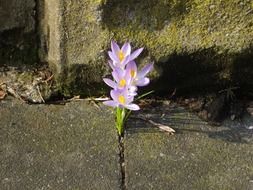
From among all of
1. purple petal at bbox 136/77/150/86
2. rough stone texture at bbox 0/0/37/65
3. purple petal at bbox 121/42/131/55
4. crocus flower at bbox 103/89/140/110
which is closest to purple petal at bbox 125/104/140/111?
crocus flower at bbox 103/89/140/110

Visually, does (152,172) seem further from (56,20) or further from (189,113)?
(56,20)

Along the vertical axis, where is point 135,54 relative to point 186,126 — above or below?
above

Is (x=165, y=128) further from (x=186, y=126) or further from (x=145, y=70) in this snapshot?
(x=145, y=70)

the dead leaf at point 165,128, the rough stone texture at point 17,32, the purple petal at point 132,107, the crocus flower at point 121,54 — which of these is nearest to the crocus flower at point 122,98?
the purple petal at point 132,107

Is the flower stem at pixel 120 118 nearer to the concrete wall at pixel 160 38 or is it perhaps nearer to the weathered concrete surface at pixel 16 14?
the concrete wall at pixel 160 38

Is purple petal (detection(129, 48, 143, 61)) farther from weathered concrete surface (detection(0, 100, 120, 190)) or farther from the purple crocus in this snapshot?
weathered concrete surface (detection(0, 100, 120, 190))

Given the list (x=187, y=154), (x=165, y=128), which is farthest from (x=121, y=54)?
(x=187, y=154)
